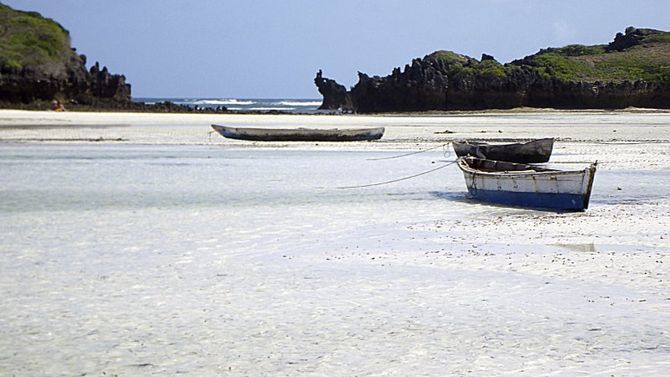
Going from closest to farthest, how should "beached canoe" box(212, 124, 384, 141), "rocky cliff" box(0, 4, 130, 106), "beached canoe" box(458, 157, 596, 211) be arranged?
"beached canoe" box(458, 157, 596, 211) < "beached canoe" box(212, 124, 384, 141) < "rocky cliff" box(0, 4, 130, 106)

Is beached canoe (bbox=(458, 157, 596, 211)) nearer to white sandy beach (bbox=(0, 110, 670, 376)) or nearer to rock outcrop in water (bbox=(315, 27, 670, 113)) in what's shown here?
white sandy beach (bbox=(0, 110, 670, 376))

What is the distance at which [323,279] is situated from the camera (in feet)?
28.7

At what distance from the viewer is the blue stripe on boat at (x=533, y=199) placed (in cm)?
1348

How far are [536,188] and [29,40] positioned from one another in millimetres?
60830

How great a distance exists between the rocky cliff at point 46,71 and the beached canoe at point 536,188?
48.1 metres

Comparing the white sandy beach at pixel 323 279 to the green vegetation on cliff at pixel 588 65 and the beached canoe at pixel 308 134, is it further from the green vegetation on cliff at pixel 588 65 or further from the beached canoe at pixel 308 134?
the green vegetation on cliff at pixel 588 65

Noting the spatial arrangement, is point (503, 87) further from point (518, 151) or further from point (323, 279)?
point (323, 279)

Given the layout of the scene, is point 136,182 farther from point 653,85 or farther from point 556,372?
point 653,85

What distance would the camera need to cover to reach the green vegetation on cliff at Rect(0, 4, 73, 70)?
62469 mm

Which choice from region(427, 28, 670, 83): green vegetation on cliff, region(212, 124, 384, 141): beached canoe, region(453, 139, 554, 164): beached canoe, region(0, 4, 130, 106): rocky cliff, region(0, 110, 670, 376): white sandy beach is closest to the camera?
region(0, 110, 670, 376): white sandy beach

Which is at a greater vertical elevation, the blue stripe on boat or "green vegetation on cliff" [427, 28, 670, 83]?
"green vegetation on cliff" [427, 28, 670, 83]

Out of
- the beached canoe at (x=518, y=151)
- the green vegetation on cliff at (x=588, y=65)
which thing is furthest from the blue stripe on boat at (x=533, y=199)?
the green vegetation on cliff at (x=588, y=65)

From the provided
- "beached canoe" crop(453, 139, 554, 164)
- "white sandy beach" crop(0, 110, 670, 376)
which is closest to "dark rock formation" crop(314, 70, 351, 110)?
"beached canoe" crop(453, 139, 554, 164)

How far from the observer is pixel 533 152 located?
73.8 feet
